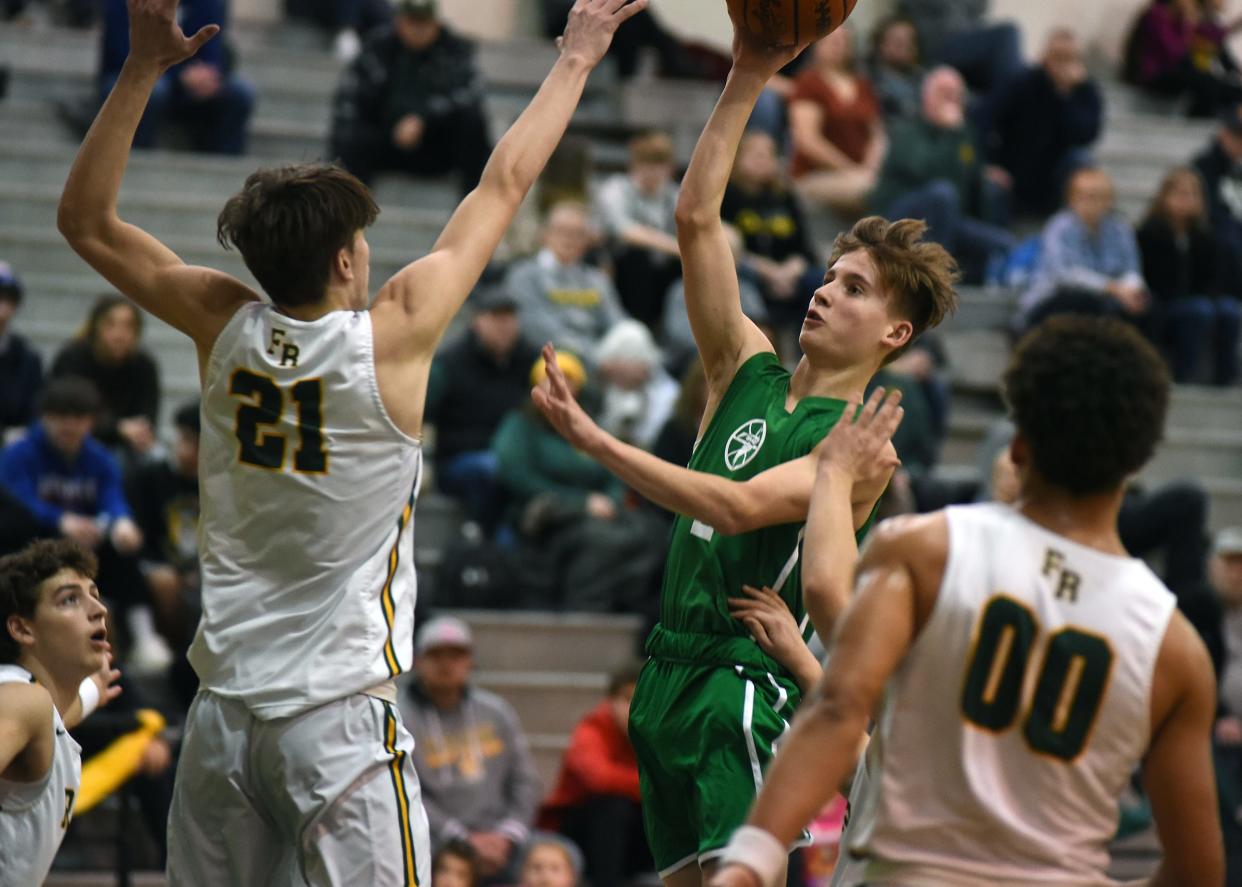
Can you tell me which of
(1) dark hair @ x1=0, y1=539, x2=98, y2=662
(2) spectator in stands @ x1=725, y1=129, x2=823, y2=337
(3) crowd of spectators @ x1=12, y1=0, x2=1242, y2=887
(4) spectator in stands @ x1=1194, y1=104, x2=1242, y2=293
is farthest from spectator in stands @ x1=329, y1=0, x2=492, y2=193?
(1) dark hair @ x1=0, y1=539, x2=98, y2=662

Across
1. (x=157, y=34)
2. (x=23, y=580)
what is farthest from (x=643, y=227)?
(x=157, y=34)

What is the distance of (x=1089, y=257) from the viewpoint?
12172 millimetres

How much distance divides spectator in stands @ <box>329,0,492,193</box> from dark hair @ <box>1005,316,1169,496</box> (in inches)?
350

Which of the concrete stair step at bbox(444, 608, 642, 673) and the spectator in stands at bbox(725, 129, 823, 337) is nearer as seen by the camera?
the concrete stair step at bbox(444, 608, 642, 673)

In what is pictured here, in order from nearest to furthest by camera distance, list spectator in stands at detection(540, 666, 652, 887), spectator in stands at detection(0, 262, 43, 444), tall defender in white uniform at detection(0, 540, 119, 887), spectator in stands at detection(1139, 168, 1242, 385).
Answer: tall defender in white uniform at detection(0, 540, 119, 887)
spectator in stands at detection(540, 666, 652, 887)
spectator in stands at detection(0, 262, 43, 444)
spectator in stands at detection(1139, 168, 1242, 385)

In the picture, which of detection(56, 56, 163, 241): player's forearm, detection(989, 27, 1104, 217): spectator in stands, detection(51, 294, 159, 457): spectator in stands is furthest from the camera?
detection(989, 27, 1104, 217): spectator in stands

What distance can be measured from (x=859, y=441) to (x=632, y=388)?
630cm

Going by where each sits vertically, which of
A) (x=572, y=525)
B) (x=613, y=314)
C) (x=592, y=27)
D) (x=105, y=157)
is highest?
(x=592, y=27)

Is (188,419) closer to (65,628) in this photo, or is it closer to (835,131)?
(65,628)

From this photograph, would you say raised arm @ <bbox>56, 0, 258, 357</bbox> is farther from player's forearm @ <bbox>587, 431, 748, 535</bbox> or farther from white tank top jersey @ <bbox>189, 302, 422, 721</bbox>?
player's forearm @ <bbox>587, 431, 748, 535</bbox>

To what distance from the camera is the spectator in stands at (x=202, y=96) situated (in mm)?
11750

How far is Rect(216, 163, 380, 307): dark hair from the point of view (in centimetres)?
402

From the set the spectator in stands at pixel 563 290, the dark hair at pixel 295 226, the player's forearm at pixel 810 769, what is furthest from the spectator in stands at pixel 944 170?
the player's forearm at pixel 810 769

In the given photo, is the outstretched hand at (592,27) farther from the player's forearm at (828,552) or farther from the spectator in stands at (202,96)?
the spectator in stands at (202,96)
